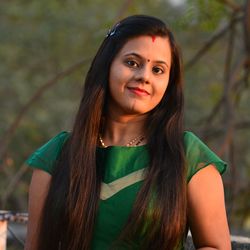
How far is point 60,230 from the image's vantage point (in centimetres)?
229

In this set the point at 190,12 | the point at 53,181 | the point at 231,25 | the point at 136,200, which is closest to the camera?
the point at 136,200

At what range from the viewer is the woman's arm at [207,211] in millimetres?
2209

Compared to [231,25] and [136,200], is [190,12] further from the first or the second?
[136,200]

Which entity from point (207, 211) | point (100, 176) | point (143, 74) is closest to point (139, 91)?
point (143, 74)

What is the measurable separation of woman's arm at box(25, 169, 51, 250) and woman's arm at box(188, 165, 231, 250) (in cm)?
41

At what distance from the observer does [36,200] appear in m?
2.35

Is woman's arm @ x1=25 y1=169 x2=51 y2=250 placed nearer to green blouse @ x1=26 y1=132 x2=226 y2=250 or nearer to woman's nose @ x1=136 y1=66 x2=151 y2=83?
green blouse @ x1=26 y1=132 x2=226 y2=250

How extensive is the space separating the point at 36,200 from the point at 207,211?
49 cm

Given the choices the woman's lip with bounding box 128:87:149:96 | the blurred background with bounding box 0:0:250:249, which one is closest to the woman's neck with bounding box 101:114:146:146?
the woman's lip with bounding box 128:87:149:96

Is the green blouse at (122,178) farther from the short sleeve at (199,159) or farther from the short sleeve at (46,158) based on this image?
the short sleeve at (46,158)

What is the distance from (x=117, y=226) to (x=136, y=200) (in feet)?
0.32

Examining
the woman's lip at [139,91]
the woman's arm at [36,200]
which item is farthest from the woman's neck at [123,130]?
the woman's arm at [36,200]

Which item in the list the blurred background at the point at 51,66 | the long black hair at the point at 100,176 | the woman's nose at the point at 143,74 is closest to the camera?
the long black hair at the point at 100,176

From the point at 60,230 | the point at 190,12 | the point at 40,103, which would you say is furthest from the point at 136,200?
the point at 40,103
